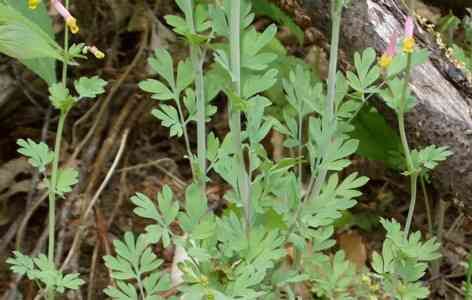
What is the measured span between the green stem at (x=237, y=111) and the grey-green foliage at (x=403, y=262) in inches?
9.9

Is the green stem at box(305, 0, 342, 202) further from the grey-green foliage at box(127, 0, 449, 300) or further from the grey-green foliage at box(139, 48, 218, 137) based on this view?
the grey-green foliage at box(139, 48, 218, 137)

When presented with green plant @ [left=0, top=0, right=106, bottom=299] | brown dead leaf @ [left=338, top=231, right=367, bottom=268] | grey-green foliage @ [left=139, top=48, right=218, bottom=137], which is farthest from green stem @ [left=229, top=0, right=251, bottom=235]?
brown dead leaf @ [left=338, top=231, right=367, bottom=268]

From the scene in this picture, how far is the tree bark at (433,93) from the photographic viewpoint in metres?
1.70

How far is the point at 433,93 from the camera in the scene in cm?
171

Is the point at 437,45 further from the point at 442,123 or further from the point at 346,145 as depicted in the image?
the point at 346,145

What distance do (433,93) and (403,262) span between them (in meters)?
0.42

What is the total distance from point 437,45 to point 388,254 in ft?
1.92

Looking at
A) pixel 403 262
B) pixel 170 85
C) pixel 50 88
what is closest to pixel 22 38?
pixel 50 88

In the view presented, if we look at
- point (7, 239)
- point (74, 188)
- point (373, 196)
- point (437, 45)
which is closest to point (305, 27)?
point (437, 45)

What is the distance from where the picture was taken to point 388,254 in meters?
1.49

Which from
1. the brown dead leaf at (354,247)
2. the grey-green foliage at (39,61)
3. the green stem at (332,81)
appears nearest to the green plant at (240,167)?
the green stem at (332,81)

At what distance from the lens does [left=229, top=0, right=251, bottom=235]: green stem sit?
121cm

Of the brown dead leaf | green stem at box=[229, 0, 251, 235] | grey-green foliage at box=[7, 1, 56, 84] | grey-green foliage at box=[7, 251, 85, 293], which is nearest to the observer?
green stem at box=[229, 0, 251, 235]

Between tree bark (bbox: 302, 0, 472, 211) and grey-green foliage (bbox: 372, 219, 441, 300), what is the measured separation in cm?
32
